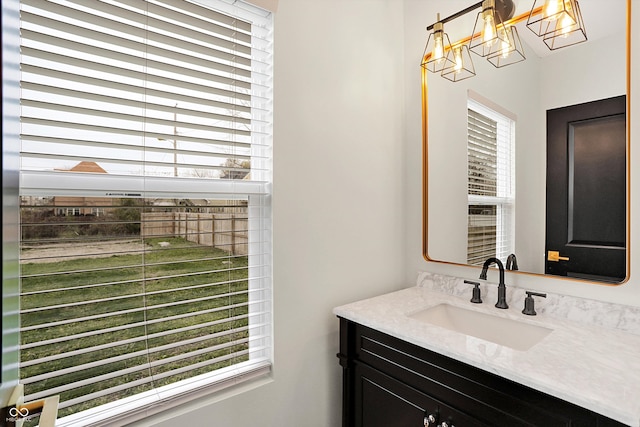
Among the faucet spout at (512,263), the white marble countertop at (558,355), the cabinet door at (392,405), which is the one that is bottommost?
the cabinet door at (392,405)

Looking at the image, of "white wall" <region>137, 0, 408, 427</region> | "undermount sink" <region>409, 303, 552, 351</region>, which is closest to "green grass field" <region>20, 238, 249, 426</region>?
"white wall" <region>137, 0, 408, 427</region>

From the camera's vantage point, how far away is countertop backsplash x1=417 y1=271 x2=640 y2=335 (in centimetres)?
115

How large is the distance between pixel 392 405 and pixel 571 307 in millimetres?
767

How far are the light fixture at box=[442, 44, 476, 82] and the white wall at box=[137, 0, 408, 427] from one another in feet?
0.93

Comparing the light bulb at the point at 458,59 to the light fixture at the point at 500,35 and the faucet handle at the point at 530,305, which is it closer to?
the light fixture at the point at 500,35

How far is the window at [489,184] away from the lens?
1462mm

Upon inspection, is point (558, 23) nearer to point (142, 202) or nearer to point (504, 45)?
point (504, 45)

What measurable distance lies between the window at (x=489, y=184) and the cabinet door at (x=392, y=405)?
699mm

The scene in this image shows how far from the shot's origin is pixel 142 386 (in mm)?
1104

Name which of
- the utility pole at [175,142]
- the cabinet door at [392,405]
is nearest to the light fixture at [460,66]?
the utility pole at [175,142]

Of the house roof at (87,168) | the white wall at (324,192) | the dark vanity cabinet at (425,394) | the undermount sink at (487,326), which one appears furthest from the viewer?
the white wall at (324,192)

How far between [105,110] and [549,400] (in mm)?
1463

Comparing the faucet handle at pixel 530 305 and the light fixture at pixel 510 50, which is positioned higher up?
the light fixture at pixel 510 50

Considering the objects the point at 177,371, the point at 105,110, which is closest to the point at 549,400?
the point at 177,371
